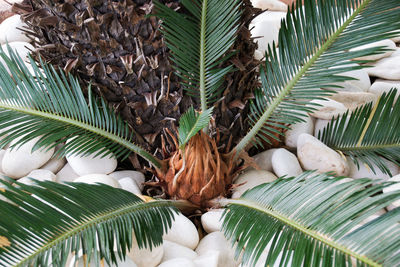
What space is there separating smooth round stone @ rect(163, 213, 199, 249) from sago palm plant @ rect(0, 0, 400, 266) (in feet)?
0.16

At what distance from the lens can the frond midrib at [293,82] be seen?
37.2 inches

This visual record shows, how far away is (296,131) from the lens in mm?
1298

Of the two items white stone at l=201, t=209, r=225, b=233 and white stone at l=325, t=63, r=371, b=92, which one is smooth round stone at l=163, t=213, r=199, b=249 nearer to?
white stone at l=201, t=209, r=225, b=233

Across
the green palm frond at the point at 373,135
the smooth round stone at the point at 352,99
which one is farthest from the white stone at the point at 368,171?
the smooth round stone at the point at 352,99

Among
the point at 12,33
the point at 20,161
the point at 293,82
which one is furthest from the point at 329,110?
the point at 12,33

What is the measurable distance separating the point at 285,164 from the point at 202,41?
44cm

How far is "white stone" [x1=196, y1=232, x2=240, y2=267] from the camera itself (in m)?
0.93

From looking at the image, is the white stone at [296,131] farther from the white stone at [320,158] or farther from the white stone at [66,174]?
the white stone at [66,174]

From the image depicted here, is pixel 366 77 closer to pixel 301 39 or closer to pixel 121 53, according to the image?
pixel 301 39

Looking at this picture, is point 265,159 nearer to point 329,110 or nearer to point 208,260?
point 329,110

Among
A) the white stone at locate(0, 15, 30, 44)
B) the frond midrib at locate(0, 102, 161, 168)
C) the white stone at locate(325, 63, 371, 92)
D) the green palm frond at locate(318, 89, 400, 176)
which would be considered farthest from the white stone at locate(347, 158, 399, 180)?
the white stone at locate(0, 15, 30, 44)

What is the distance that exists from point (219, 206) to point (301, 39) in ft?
1.60

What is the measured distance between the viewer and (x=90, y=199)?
77 centimetres

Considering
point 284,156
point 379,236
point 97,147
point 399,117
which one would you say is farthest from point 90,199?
point 399,117
